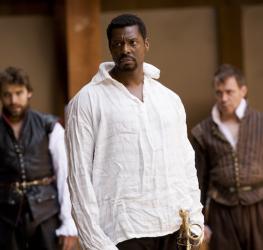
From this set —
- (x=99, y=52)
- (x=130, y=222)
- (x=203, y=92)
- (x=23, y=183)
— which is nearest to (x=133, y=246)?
(x=130, y=222)

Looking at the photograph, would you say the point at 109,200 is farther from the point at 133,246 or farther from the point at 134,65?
the point at 134,65

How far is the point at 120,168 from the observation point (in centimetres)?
317

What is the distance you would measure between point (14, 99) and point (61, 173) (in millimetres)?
506

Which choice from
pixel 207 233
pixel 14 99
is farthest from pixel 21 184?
pixel 207 233

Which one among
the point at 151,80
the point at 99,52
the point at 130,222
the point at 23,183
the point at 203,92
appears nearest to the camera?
the point at 130,222

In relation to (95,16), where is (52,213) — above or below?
below

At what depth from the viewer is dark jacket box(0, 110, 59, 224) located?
15.7 feet

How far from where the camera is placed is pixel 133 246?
3.17m

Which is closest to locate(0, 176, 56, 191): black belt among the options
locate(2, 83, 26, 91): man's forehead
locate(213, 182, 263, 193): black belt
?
locate(2, 83, 26, 91): man's forehead

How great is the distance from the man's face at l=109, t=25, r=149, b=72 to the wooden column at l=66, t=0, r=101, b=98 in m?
2.86

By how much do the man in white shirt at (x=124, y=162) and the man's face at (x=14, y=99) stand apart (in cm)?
165

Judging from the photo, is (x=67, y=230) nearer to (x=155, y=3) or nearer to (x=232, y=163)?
(x=232, y=163)

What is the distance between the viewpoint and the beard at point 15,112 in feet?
16.0

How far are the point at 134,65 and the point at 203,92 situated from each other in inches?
142
